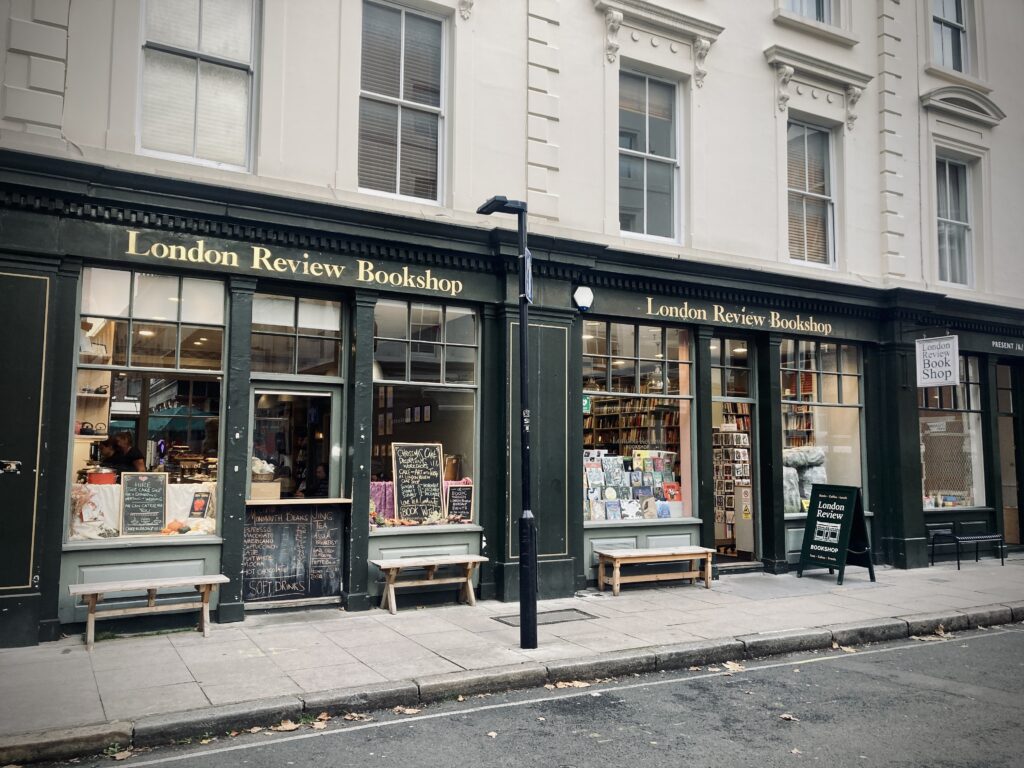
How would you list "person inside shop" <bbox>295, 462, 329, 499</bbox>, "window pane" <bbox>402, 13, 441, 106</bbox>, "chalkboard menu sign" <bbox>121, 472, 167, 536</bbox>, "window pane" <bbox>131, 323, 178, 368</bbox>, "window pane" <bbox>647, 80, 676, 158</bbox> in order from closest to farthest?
"chalkboard menu sign" <bbox>121, 472, 167, 536</bbox> < "window pane" <bbox>131, 323, 178, 368</bbox> < "person inside shop" <bbox>295, 462, 329, 499</bbox> < "window pane" <bbox>402, 13, 441, 106</bbox> < "window pane" <bbox>647, 80, 676, 158</bbox>

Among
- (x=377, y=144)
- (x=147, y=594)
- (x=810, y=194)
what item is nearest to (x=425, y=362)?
(x=377, y=144)

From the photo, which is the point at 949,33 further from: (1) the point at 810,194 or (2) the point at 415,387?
(2) the point at 415,387

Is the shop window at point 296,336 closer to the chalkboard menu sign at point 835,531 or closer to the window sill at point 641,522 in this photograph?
the window sill at point 641,522

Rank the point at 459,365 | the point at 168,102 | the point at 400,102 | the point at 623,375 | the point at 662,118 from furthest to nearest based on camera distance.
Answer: the point at 662,118 < the point at 623,375 < the point at 459,365 < the point at 400,102 < the point at 168,102

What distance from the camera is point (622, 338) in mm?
12305

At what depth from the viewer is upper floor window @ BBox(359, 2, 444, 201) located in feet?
34.6

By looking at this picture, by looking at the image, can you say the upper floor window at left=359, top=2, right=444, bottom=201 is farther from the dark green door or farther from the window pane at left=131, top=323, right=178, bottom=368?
the dark green door

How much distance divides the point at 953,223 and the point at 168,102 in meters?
14.5

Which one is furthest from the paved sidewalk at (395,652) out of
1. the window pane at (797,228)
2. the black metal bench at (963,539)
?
the window pane at (797,228)

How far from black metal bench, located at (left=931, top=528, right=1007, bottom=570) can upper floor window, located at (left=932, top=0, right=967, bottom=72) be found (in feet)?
30.1

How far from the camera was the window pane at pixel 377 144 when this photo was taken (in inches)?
413

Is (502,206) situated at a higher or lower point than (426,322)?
higher

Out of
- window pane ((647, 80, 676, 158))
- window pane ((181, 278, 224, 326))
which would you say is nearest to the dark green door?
window pane ((181, 278, 224, 326))

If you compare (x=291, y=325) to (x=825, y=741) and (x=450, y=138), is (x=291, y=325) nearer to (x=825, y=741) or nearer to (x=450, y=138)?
(x=450, y=138)
